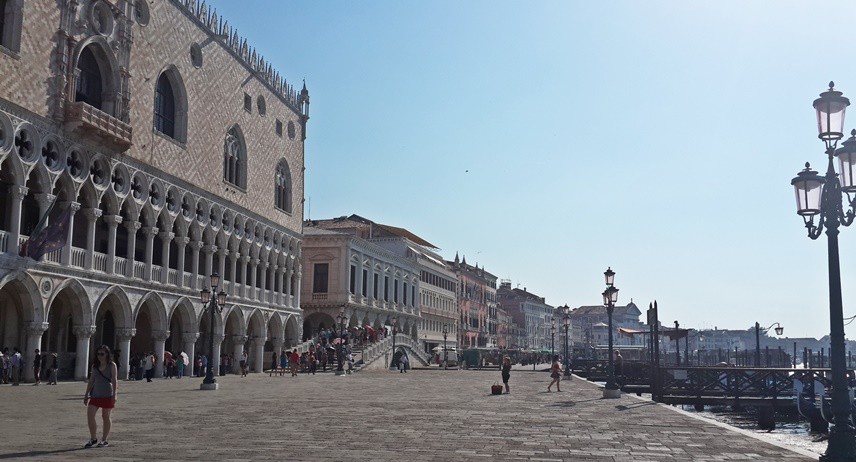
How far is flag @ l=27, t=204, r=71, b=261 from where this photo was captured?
86.6 ft

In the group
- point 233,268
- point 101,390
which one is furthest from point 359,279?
point 101,390

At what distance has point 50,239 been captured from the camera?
1046 inches

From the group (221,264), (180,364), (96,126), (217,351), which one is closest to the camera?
(96,126)

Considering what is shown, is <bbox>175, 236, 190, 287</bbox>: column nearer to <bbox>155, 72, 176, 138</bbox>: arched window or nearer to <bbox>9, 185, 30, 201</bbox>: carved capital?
<bbox>155, 72, 176, 138</bbox>: arched window

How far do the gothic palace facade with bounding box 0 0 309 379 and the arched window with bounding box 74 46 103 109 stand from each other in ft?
0.17

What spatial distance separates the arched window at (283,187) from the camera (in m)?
51.5

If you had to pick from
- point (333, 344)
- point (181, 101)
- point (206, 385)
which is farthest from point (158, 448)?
point (333, 344)

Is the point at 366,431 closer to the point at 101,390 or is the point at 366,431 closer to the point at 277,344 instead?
the point at 101,390

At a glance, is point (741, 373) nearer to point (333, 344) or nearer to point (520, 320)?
point (333, 344)

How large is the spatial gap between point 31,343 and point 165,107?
46.0ft

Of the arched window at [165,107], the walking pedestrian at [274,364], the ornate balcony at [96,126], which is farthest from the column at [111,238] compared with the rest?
the walking pedestrian at [274,364]

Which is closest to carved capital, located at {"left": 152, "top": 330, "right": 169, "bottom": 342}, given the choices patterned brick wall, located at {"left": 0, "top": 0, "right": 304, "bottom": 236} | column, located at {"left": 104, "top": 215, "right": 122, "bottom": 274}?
column, located at {"left": 104, "top": 215, "right": 122, "bottom": 274}

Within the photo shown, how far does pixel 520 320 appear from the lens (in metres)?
138

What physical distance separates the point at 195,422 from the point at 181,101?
26397 mm
